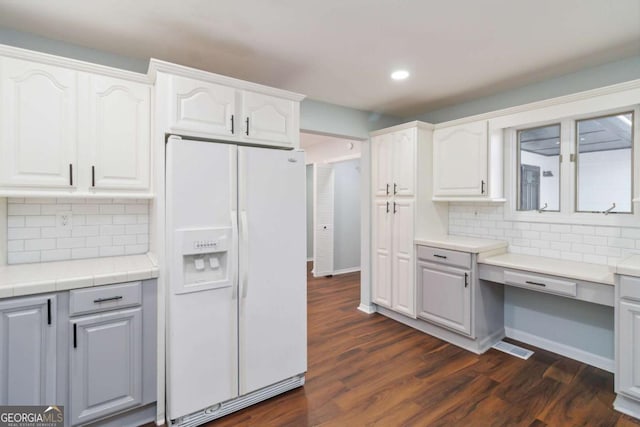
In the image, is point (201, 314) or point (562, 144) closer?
point (201, 314)

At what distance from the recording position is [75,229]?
7.38ft

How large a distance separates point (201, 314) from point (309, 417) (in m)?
0.98

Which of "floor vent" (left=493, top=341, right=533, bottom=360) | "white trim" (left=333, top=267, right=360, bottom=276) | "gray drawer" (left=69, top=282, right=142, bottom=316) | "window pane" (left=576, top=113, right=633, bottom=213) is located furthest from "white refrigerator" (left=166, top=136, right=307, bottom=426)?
"white trim" (left=333, top=267, right=360, bottom=276)

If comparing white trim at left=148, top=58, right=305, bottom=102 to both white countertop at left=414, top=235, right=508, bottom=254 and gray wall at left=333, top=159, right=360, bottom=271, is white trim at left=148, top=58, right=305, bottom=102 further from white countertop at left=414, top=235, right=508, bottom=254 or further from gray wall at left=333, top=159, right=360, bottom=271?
gray wall at left=333, top=159, right=360, bottom=271

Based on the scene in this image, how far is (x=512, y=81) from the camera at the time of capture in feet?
9.63

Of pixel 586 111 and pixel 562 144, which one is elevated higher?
pixel 586 111

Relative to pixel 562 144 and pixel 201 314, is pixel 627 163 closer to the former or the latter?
pixel 562 144

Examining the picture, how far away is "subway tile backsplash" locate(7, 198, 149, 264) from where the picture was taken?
6.82ft

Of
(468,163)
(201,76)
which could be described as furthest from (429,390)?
(201,76)

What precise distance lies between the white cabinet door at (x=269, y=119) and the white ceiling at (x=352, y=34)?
15.4 inches

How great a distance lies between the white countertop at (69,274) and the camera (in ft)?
5.43

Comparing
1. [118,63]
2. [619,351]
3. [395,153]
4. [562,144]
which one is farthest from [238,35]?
[619,351]

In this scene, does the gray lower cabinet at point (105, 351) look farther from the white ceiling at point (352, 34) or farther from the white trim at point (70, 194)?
the white ceiling at point (352, 34)

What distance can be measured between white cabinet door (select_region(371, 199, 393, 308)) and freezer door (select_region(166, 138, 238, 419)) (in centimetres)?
210
